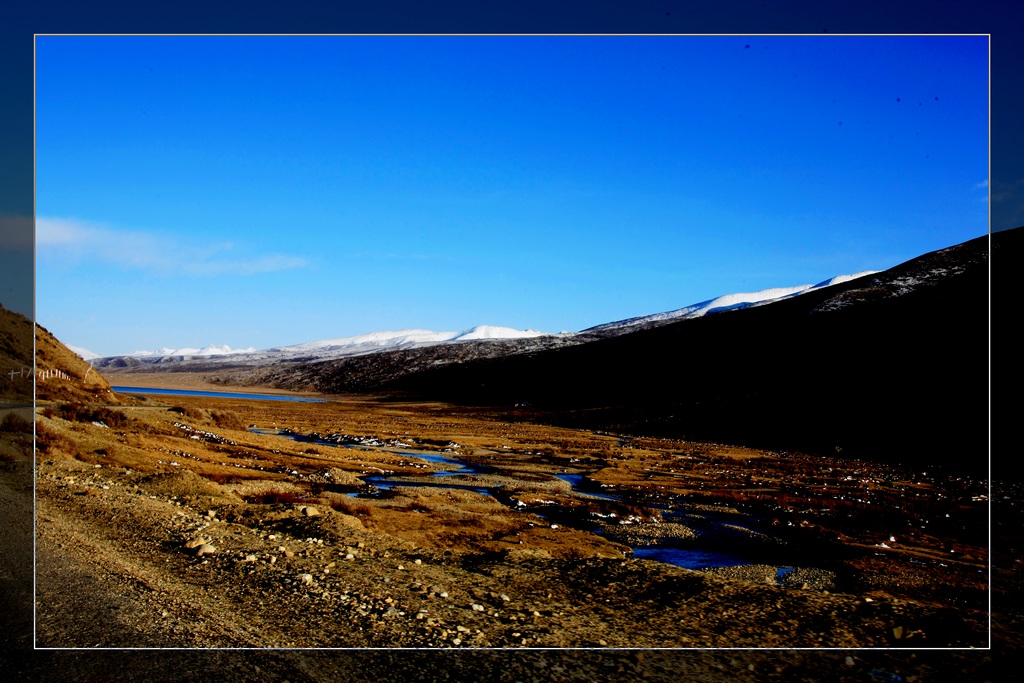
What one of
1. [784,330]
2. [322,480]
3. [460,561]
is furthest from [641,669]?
[784,330]

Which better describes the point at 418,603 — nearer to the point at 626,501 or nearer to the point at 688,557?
the point at 688,557

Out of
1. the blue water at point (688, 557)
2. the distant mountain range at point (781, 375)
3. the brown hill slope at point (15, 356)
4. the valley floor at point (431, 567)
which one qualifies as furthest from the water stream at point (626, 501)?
the brown hill slope at point (15, 356)

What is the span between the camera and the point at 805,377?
44.7 meters

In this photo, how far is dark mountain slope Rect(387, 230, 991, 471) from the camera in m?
28.5

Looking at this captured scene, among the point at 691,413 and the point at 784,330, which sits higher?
the point at 784,330

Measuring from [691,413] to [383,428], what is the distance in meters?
25.0

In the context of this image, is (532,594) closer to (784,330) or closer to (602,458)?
(602,458)

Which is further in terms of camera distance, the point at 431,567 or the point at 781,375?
the point at 781,375

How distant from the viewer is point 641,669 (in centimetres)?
689

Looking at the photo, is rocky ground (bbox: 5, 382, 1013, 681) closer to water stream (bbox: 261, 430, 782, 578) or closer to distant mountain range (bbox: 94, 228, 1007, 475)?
water stream (bbox: 261, 430, 782, 578)

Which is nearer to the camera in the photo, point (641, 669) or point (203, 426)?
point (641, 669)

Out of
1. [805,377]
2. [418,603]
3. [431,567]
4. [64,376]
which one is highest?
[805,377]

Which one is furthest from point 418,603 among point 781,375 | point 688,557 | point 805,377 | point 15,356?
point 781,375

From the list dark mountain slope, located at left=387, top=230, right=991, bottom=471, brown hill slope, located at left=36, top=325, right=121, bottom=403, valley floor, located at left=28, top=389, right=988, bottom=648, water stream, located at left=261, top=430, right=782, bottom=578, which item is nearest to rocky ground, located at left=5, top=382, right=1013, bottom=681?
valley floor, located at left=28, top=389, right=988, bottom=648
